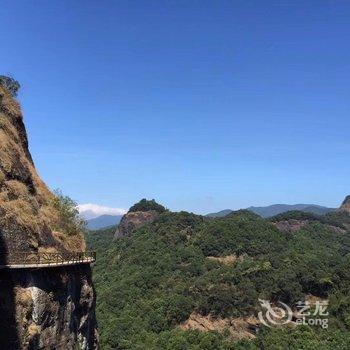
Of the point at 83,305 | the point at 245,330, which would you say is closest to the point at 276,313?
the point at 245,330

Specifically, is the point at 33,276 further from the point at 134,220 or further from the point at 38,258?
the point at 134,220

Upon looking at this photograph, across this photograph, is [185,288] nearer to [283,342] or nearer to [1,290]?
[283,342]

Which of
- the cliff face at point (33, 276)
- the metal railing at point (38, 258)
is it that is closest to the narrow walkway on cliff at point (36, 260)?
the metal railing at point (38, 258)

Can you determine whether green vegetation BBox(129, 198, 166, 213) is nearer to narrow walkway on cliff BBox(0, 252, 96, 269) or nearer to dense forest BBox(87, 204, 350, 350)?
dense forest BBox(87, 204, 350, 350)

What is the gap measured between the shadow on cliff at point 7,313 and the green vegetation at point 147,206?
14385cm

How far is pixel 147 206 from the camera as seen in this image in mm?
175500

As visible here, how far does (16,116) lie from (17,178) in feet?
36.3

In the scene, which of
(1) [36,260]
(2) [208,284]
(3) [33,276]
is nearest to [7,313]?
(3) [33,276]

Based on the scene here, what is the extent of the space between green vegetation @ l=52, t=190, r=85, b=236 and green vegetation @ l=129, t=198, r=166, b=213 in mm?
123448

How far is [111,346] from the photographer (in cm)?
8462

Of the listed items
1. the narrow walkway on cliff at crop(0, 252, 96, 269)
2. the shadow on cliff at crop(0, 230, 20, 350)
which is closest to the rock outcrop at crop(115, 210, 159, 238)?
the narrow walkway on cliff at crop(0, 252, 96, 269)

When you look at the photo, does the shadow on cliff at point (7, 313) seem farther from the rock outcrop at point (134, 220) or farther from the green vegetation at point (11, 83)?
the rock outcrop at point (134, 220)

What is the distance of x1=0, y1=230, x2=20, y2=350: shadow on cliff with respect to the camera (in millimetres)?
27250

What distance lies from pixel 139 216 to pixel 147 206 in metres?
6.14
